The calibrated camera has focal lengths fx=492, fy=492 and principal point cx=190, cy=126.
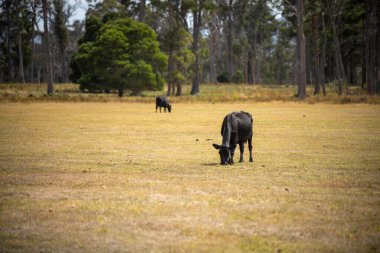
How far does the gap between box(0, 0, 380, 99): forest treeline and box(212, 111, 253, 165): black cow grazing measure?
135 ft

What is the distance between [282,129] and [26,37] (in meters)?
93.1

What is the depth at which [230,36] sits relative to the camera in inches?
4345

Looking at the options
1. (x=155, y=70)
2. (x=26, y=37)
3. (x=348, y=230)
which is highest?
(x=26, y=37)

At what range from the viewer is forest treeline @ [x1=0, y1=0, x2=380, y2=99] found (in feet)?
206

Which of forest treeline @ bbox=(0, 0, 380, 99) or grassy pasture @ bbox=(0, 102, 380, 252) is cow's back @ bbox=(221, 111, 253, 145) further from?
forest treeline @ bbox=(0, 0, 380, 99)

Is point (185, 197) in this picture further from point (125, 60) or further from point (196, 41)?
point (196, 41)

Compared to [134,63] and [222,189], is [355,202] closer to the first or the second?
[222,189]

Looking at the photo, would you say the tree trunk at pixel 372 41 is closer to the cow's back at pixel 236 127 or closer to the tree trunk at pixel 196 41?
the tree trunk at pixel 196 41

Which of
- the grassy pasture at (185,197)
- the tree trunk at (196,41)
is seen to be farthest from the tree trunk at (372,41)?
the grassy pasture at (185,197)

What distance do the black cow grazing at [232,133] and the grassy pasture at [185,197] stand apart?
53 centimetres

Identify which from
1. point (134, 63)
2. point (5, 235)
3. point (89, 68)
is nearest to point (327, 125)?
point (5, 235)

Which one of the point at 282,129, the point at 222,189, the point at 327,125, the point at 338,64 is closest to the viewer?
the point at 222,189

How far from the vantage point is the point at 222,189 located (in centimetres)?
1130

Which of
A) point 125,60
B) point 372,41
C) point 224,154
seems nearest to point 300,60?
point 372,41
